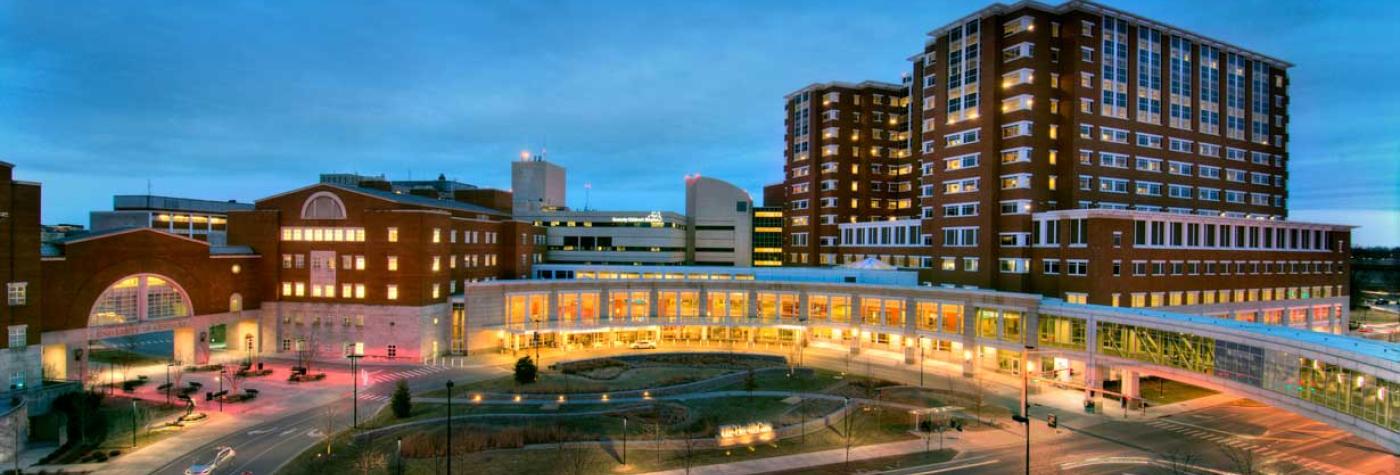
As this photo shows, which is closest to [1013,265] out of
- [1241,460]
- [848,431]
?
[1241,460]

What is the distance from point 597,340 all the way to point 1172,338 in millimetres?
59173

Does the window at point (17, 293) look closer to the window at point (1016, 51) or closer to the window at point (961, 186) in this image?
the window at point (961, 186)

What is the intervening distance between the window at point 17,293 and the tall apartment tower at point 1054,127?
309ft

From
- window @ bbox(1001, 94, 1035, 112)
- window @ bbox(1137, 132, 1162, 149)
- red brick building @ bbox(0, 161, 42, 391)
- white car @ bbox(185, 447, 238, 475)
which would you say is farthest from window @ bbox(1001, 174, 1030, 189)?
red brick building @ bbox(0, 161, 42, 391)

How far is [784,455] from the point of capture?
4300 centimetres

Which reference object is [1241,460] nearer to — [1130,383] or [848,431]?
[1130,383]

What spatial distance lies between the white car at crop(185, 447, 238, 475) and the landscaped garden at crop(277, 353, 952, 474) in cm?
449

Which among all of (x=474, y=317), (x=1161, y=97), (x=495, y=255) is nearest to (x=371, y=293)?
(x=474, y=317)

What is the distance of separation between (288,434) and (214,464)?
7.38 meters

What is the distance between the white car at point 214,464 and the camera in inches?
1521

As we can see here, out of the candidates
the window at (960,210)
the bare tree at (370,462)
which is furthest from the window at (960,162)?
the bare tree at (370,462)

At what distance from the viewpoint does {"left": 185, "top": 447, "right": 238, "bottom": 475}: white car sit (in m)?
38.6

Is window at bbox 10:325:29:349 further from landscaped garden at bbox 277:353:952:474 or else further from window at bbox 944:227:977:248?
window at bbox 944:227:977:248

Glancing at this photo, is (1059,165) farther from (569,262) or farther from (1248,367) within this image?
(569,262)
